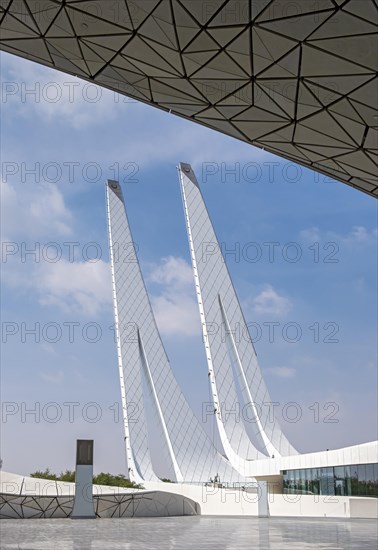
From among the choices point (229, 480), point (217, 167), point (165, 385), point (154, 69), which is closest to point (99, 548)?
point (154, 69)

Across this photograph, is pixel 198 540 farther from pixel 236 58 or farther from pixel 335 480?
pixel 335 480

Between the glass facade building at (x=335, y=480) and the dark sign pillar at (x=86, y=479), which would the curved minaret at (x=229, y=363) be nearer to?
the glass facade building at (x=335, y=480)

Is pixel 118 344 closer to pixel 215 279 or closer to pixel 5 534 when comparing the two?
pixel 215 279

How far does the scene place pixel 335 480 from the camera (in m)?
40.4

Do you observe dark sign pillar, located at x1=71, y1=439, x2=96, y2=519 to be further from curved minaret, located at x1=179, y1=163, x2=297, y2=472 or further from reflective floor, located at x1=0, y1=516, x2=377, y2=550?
curved minaret, located at x1=179, y1=163, x2=297, y2=472

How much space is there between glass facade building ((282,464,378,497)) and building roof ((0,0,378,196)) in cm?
2406

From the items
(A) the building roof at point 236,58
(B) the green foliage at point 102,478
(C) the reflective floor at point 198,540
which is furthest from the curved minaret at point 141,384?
(A) the building roof at point 236,58

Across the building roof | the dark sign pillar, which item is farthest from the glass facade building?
the building roof

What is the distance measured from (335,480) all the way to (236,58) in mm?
32072

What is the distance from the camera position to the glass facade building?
37188 millimetres

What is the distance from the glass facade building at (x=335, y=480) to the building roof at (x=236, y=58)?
2406cm

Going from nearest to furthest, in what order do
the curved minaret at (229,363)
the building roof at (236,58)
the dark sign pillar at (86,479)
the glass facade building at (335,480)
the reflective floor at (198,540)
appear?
the building roof at (236,58) < the reflective floor at (198,540) < the dark sign pillar at (86,479) < the glass facade building at (335,480) < the curved minaret at (229,363)

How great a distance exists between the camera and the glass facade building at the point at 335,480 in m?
37.2

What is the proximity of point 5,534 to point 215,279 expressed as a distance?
33368 millimetres
